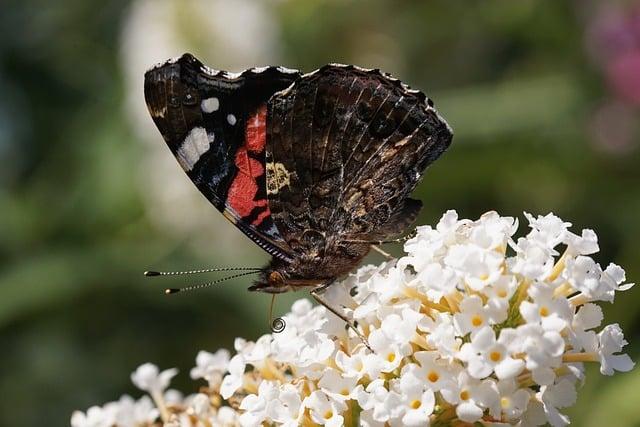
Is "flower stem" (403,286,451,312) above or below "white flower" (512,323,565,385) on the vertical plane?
above

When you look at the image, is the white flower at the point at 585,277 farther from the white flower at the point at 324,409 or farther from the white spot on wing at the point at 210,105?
the white spot on wing at the point at 210,105

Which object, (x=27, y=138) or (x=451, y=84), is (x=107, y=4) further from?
(x=451, y=84)

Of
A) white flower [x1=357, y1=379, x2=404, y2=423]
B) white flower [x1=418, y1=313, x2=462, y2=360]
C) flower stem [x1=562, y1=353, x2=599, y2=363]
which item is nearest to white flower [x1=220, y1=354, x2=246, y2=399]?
white flower [x1=357, y1=379, x2=404, y2=423]

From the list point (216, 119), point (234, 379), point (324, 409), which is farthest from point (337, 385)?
point (216, 119)

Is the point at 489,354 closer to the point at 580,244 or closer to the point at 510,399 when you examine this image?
the point at 510,399

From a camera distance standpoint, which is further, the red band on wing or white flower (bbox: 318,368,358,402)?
the red band on wing

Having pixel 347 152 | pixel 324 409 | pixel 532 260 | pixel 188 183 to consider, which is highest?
pixel 188 183

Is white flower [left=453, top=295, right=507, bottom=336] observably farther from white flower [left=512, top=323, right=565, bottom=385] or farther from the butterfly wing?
the butterfly wing

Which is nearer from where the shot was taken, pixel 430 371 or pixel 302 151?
pixel 430 371

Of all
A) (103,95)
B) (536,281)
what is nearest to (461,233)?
(536,281)
